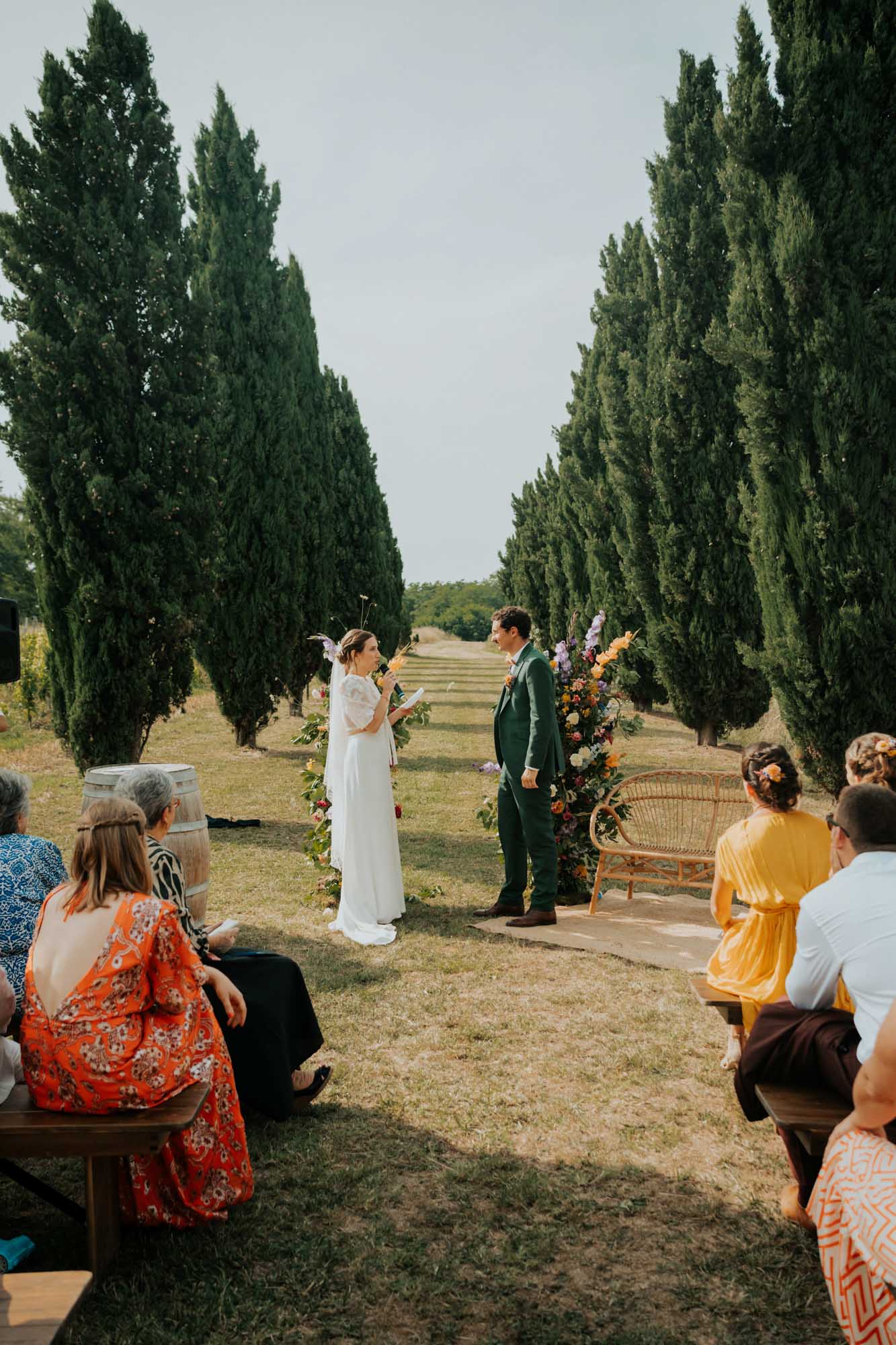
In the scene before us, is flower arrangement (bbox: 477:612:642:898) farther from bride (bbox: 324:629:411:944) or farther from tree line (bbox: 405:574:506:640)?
tree line (bbox: 405:574:506:640)

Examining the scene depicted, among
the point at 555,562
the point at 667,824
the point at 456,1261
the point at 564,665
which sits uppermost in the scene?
the point at 555,562

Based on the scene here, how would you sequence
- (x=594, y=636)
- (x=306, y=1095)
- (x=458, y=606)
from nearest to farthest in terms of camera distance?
(x=306, y=1095)
(x=594, y=636)
(x=458, y=606)

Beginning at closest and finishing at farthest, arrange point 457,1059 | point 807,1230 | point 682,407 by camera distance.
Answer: point 807,1230
point 457,1059
point 682,407

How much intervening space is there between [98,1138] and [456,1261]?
120 cm

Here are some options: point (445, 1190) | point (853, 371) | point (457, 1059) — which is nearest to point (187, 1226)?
point (445, 1190)

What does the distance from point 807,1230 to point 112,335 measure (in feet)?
33.8

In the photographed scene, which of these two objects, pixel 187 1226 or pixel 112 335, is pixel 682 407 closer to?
pixel 112 335

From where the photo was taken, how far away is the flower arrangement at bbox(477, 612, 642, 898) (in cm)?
740

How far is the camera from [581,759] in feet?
24.0

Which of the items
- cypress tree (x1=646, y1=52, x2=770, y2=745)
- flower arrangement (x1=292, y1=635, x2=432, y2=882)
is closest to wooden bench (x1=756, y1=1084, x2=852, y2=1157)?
flower arrangement (x1=292, y1=635, x2=432, y2=882)

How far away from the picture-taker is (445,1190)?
3387 millimetres

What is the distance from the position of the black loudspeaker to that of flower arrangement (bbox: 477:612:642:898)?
4102 mm

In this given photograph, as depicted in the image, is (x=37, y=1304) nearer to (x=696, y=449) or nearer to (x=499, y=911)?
(x=499, y=911)

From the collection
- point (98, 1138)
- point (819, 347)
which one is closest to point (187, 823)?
point (98, 1138)
